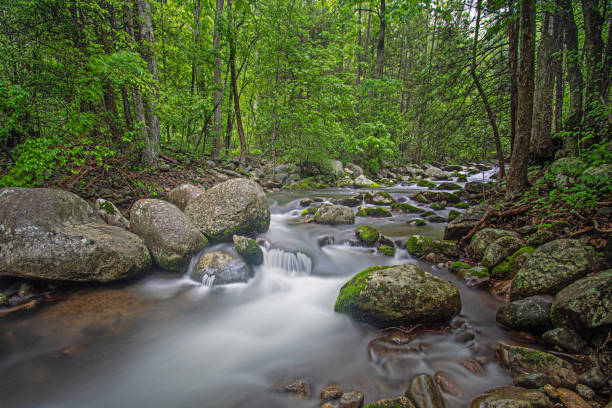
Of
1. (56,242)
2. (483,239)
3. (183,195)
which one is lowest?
(483,239)

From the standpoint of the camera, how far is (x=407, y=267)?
3539 millimetres

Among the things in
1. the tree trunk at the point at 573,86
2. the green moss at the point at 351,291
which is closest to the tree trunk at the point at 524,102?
the tree trunk at the point at 573,86

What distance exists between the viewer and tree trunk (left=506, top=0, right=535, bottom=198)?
4430 millimetres

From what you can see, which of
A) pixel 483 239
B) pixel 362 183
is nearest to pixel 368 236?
pixel 483 239

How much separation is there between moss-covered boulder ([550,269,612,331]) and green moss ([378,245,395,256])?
296 centimetres

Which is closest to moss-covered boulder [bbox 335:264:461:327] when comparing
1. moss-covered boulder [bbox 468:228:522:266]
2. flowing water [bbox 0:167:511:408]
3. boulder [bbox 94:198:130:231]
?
flowing water [bbox 0:167:511:408]

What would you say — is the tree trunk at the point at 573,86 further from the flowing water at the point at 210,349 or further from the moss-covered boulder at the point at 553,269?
the flowing water at the point at 210,349

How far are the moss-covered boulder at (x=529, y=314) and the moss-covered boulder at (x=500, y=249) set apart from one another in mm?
1206

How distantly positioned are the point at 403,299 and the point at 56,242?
4981 millimetres

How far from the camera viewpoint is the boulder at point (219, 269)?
15.2 ft

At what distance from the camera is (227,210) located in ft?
17.7

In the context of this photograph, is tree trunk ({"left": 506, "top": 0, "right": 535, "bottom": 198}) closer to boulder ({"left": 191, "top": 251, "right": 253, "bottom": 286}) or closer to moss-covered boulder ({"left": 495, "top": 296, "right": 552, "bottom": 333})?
moss-covered boulder ({"left": 495, "top": 296, "right": 552, "bottom": 333})

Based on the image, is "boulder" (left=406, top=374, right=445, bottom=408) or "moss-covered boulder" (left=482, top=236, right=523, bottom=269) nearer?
"boulder" (left=406, top=374, right=445, bottom=408)

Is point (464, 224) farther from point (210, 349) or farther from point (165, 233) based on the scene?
point (165, 233)
